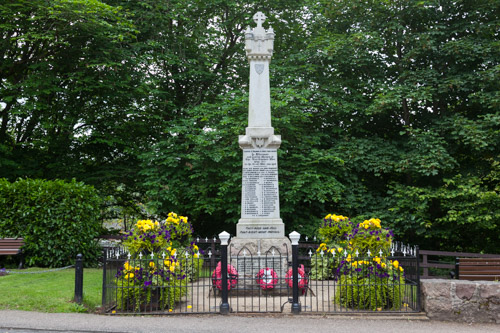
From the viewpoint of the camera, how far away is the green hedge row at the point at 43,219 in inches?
463

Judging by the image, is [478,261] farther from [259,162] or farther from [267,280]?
[259,162]

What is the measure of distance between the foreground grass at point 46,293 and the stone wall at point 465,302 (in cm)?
609

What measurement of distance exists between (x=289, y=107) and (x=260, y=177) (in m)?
5.06

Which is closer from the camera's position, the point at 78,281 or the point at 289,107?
the point at 78,281

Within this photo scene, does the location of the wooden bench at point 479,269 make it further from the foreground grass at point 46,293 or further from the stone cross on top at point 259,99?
the foreground grass at point 46,293

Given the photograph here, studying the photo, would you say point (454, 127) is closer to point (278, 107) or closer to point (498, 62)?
point (498, 62)

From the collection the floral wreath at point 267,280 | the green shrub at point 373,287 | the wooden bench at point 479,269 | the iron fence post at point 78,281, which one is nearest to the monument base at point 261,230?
the floral wreath at point 267,280

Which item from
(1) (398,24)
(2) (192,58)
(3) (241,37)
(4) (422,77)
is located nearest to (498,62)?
(4) (422,77)

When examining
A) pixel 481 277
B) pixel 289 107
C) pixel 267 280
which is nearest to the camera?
pixel 481 277

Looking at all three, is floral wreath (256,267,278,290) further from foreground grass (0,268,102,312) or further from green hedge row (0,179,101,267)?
green hedge row (0,179,101,267)

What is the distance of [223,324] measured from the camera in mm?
6230

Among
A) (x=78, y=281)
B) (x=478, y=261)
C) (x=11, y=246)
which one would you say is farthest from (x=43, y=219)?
(x=478, y=261)

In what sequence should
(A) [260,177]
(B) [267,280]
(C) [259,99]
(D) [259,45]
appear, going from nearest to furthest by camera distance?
(B) [267,280] → (A) [260,177] → (C) [259,99] → (D) [259,45]

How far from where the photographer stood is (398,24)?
1432 centimetres
